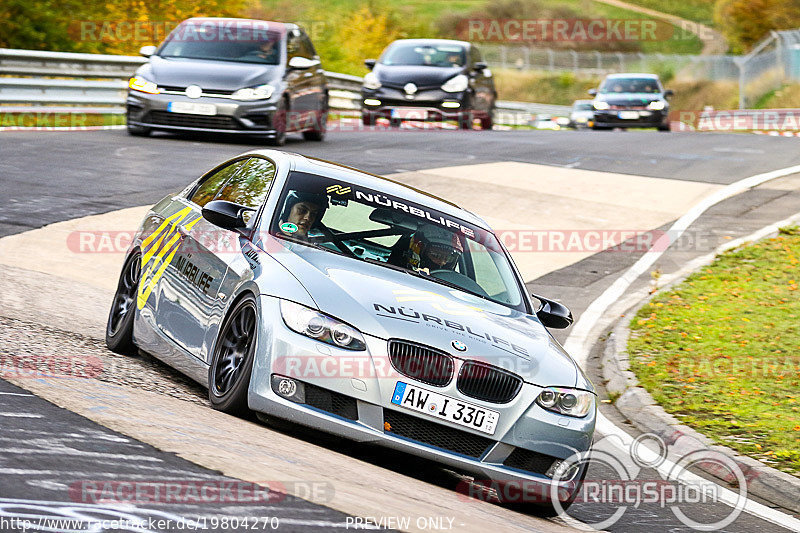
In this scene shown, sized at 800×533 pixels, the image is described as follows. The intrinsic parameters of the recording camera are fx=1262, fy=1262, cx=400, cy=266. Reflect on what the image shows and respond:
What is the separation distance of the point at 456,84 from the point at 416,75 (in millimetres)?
855

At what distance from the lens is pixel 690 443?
8.33 meters

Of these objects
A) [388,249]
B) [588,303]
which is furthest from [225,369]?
[588,303]

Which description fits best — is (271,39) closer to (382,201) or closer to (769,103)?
(382,201)

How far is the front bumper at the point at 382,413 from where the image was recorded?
6.04 m

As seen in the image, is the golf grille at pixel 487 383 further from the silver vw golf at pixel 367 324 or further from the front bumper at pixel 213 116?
the front bumper at pixel 213 116

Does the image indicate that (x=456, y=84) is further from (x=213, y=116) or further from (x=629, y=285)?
(x=629, y=285)

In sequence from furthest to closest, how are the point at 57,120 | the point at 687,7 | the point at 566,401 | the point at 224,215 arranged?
1. the point at 687,7
2. the point at 57,120
3. the point at 224,215
4. the point at 566,401

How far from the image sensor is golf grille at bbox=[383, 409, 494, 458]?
6062 millimetres

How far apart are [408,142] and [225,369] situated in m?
16.5

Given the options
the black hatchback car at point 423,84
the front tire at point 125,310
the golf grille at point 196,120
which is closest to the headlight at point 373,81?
the black hatchback car at point 423,84

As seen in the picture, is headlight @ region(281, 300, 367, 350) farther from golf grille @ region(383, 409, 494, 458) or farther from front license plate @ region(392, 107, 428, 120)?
front license plate @ region(392, 107, 428, 120)

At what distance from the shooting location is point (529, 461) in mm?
6262

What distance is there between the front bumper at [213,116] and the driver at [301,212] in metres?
12.0

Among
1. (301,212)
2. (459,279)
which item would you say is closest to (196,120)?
(301,212)
